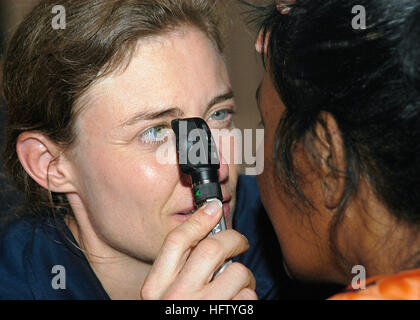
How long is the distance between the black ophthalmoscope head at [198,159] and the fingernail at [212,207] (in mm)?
19

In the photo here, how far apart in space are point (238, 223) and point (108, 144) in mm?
671

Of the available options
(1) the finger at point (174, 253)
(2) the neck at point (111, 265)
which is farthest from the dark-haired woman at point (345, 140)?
(2) the neck at point (111, 265)

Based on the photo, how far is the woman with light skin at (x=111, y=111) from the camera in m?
1.34

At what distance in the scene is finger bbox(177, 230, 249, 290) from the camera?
3.49 ft

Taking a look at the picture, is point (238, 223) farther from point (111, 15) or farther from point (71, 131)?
point (111, 15)

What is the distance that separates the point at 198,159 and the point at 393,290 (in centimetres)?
54

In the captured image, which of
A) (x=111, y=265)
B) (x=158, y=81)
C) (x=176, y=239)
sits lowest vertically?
(x=111, y=265)

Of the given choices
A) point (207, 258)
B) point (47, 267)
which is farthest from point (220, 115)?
point (47, 267)

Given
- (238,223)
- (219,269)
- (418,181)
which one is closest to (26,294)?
(219,269)

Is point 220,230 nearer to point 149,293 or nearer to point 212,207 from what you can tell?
point 212,207

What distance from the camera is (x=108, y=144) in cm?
136

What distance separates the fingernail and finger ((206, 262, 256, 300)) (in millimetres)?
133

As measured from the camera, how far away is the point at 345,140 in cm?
106

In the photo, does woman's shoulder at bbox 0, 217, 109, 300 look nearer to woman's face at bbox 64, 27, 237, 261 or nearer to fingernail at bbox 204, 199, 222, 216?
woman's face at bbox 64, 27, 237, 261
